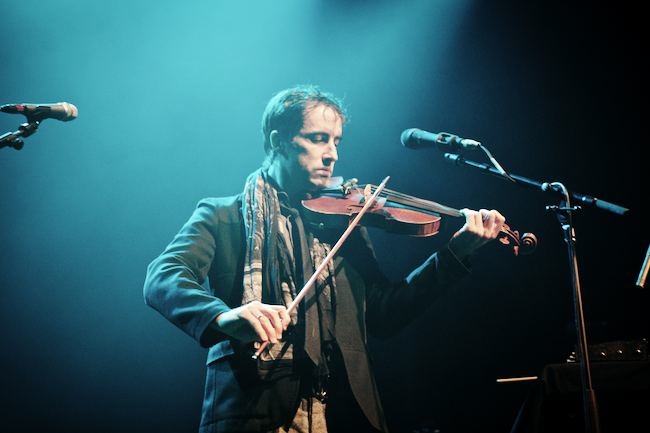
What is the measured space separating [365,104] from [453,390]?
1728 millimetres

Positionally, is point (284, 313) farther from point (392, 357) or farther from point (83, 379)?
point (83, 379)

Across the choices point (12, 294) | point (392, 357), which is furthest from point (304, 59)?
point (12, 294)

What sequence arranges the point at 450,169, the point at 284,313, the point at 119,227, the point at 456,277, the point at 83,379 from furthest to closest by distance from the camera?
1. the point at 450,169
2. the point at 119,227
3. the point at 83,379
4. the point at 456,277
5. the point at 284,313

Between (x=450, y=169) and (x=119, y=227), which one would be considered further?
(x=450, y=169)

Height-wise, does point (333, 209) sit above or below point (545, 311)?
above

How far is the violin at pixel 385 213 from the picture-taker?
1.96 meters

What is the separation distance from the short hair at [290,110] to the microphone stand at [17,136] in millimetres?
972

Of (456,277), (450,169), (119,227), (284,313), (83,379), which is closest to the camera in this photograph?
(284,313)

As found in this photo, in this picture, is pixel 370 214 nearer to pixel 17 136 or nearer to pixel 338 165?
pixel 338 165

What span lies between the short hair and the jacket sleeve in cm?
51

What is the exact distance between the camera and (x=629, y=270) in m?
2.78

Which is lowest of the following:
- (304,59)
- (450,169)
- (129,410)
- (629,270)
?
(129,410)

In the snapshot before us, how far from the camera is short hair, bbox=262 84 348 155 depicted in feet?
7.37

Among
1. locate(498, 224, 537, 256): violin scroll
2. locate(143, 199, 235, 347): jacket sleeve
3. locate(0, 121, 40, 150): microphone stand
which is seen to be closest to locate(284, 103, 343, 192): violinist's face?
locate(143, 199, 235, 347): jacket sleeve
